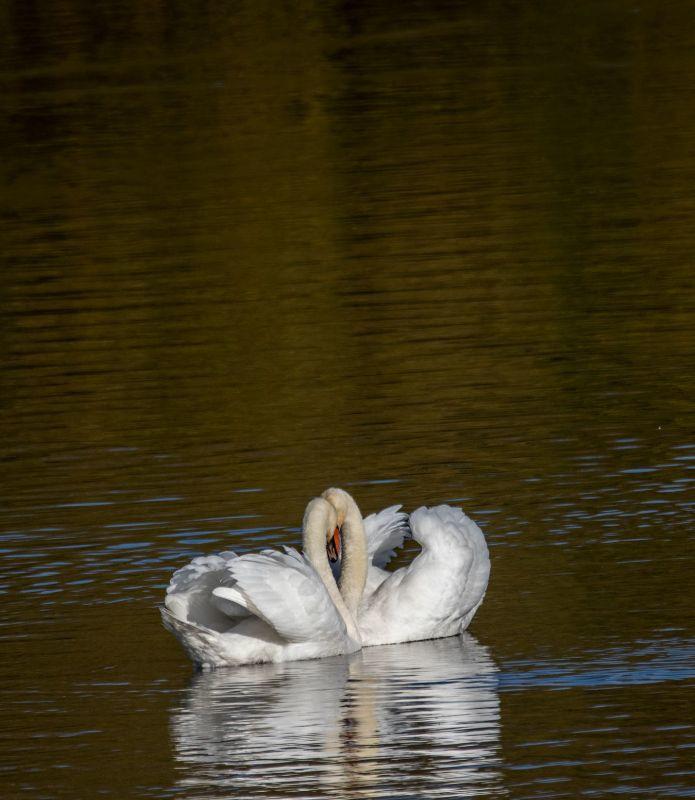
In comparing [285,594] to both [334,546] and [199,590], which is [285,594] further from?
[334,546]

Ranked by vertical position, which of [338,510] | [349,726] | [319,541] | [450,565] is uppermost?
[338,510]

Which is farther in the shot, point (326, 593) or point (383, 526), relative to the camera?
point (383, 526)

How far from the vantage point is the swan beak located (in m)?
11.3

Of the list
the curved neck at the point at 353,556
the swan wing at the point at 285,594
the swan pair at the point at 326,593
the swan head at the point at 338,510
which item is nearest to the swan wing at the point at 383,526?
the swan pair at the point at 326,593

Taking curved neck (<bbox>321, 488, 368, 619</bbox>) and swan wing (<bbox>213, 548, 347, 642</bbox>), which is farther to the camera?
curved neck (<bbox>321, 488, 368, 619</bbox>)

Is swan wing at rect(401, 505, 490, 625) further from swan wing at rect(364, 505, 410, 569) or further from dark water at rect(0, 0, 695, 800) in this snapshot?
swan wing at rect(364, 505, 410, 569)

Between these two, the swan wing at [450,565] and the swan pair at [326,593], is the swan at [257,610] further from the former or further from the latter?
the swan wing at [450,565]

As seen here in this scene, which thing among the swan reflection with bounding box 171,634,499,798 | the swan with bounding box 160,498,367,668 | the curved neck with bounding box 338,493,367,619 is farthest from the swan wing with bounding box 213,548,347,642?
the curved neck with bounding box 338,493,367,619

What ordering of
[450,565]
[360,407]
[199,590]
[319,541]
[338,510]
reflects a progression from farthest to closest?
[360,407]
[338,510]
[319,541]
[450,565]
[199,590]

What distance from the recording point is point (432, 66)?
40625 millimetres

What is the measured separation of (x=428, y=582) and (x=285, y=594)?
93 cm

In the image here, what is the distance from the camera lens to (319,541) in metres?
11.1

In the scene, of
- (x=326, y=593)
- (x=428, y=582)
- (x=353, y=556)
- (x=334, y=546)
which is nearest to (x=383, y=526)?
(x=334, y=546)

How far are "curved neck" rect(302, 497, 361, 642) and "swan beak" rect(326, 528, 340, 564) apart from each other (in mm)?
161
